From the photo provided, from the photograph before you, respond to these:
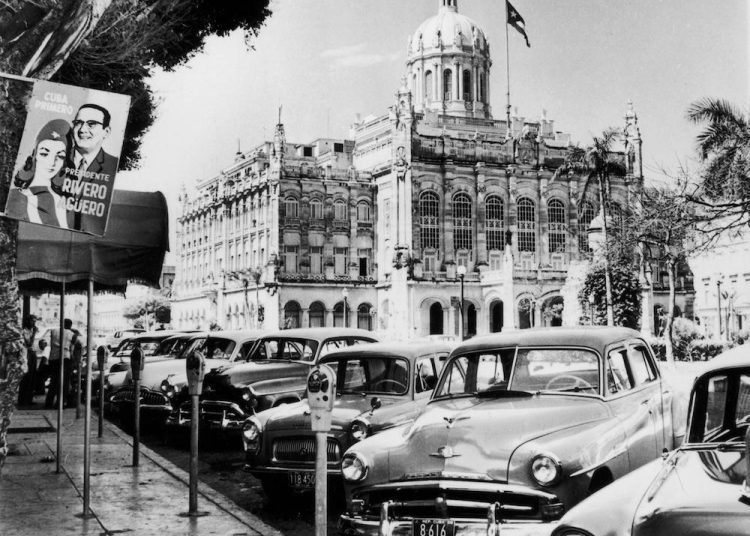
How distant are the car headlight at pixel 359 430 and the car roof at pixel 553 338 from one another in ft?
3.78

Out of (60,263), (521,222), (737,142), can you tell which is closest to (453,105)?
(521,222)

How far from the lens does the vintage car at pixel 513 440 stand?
5.32 meters

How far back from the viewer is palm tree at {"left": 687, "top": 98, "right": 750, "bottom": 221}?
1381 cm

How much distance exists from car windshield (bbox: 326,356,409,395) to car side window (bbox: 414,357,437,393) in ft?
0.44

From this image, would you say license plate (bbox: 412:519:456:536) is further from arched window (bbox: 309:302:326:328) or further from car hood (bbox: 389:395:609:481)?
arched window (bbox: 309:302:326:328)

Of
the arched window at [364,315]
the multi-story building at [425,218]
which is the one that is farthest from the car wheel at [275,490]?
the arched window at [364,315]

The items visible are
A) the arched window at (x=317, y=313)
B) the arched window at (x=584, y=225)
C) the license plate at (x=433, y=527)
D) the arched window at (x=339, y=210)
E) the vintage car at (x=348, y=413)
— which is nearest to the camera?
the license plate at (x=433, y=527)

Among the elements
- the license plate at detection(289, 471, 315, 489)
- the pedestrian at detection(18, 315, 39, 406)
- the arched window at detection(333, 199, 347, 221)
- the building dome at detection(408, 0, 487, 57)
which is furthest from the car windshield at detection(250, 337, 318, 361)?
the building dome at detection(408, 0, 487, 57)

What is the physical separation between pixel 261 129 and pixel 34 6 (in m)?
74.5

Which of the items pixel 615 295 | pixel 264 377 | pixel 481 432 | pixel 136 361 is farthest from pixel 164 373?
pixel 615 295

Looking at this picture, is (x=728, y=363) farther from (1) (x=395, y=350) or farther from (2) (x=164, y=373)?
(2) (x=164, y=373)

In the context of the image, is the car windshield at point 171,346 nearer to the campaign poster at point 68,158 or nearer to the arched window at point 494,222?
the campaign poster at point 68,158

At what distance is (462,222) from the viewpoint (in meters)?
66.2

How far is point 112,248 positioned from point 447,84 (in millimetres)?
68056
